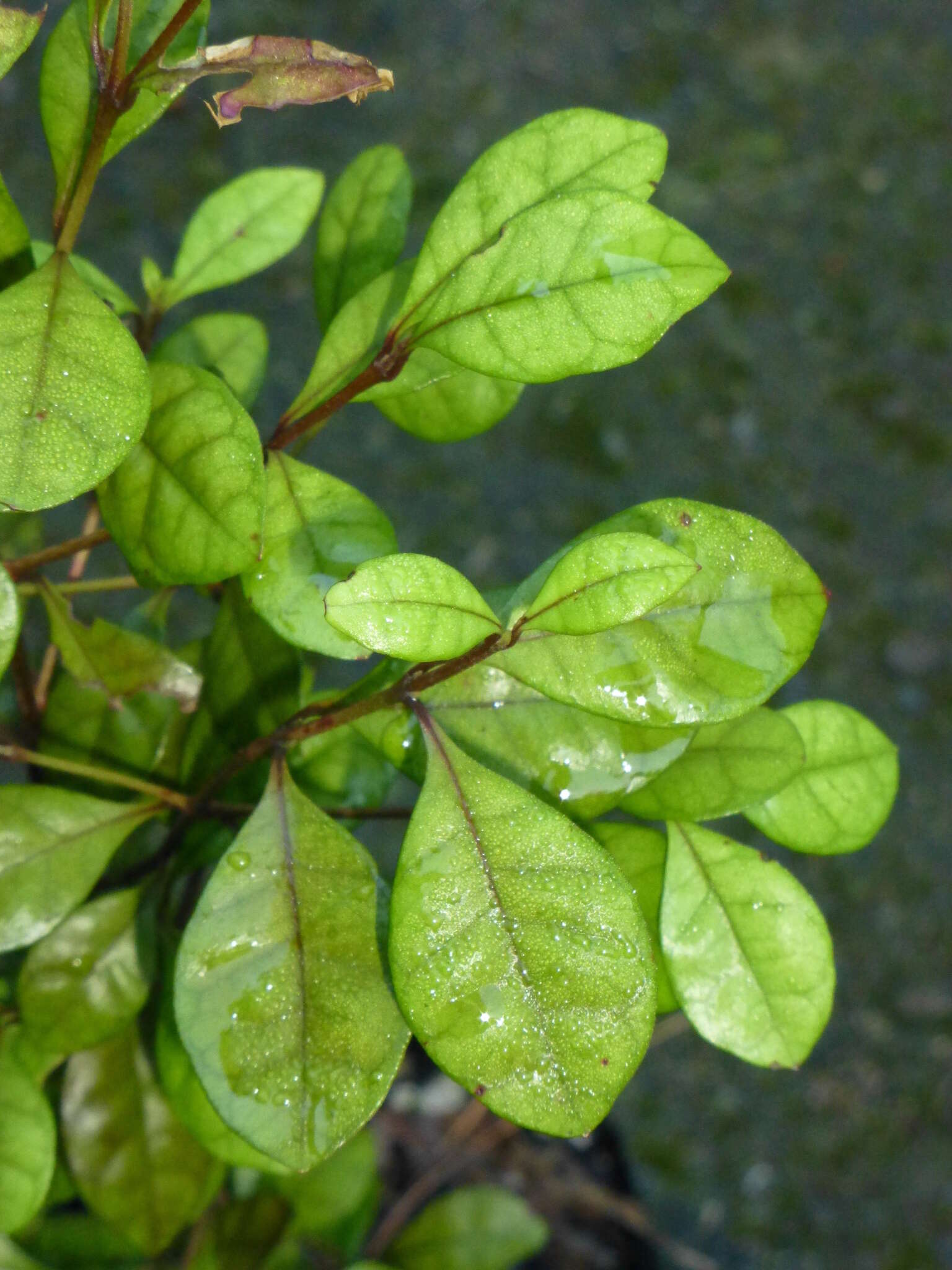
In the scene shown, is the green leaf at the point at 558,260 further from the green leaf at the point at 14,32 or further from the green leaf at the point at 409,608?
the green leaf at the point at 14,32

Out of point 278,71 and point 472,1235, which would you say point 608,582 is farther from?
point 472,1235

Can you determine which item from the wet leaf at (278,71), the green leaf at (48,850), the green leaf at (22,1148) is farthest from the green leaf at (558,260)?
the green leaf at (22,1148)

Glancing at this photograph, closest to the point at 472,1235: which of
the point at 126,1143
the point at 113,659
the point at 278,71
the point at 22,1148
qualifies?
the point at 126,1143

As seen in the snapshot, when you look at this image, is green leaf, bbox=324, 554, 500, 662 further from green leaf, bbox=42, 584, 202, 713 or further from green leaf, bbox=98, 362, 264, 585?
green leaf, bbox=42, 584, 202, 713

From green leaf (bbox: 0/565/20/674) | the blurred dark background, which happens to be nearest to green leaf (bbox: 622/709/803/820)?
green leaf (bbox: 0/565/20/674)

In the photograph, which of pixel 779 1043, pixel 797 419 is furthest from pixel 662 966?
pixel 797 419
